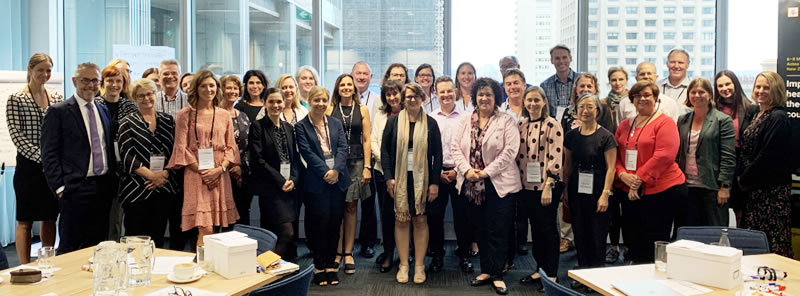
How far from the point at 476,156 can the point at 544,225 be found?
0.67 m

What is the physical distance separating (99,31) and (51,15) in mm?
582

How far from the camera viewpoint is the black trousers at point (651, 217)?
4227 mm

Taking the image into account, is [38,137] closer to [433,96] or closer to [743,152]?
[433,96]

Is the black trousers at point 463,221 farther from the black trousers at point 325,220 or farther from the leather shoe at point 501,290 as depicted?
the black trousers at point 325,220

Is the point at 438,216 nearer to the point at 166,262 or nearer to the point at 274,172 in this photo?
the point at 274,172

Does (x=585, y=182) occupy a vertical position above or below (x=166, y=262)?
above

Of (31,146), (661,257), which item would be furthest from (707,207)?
(31,146)

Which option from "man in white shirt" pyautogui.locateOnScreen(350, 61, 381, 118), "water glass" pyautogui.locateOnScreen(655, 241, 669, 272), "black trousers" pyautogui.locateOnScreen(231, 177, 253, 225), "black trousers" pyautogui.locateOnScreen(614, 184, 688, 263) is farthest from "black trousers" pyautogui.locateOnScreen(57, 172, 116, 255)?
"black trousers" pyautogui.locateOnScreen(614, 184, 688, 263)

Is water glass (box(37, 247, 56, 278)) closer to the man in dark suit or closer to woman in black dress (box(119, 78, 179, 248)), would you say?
the man in dark suit

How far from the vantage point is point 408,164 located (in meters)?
4.43

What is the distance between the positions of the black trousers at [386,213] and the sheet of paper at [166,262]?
220cm

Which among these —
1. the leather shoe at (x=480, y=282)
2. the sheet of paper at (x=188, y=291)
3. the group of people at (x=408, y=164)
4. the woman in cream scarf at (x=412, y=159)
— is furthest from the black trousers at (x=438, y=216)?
the sheet of paper at (x=188, y=291)

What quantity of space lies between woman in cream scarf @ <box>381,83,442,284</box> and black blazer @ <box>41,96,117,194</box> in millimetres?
1939

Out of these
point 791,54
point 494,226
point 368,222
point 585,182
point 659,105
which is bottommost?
point 368,222
